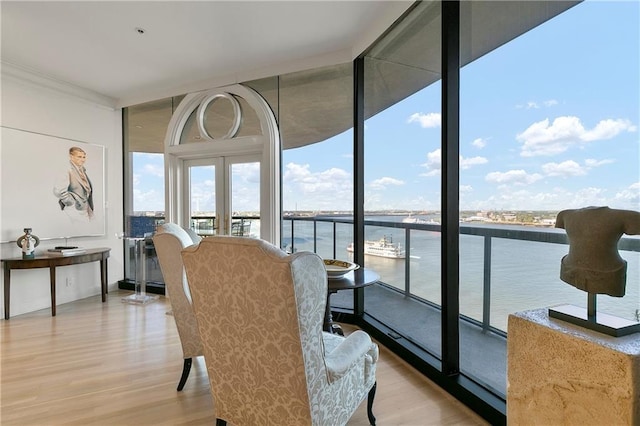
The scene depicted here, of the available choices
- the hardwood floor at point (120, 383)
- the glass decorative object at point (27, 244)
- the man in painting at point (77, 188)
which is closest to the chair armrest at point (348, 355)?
the hardwood floor at point (120, 383)

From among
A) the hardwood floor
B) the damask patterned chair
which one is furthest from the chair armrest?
the hardwood floor

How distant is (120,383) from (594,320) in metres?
2.78

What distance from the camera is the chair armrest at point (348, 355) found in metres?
1.51

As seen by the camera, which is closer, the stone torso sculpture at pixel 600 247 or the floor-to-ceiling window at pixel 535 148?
the stone torso sculpture at pixel 600 247

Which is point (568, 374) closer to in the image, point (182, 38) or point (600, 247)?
point (600, 247)

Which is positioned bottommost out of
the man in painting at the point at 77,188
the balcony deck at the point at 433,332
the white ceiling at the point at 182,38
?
the balcony deck at the point at 433,332

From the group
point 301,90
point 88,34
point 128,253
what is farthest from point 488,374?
point 128,253

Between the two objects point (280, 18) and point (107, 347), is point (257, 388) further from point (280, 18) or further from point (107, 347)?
point (280, 18)

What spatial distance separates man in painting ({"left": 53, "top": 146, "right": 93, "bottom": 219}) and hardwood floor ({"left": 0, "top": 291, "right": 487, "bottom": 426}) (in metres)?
1.57

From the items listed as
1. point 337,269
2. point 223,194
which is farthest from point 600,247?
point 223,194

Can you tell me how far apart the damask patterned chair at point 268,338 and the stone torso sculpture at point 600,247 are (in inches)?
36.6

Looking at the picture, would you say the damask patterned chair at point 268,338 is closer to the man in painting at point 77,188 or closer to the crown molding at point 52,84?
the man in painting at point 77,188

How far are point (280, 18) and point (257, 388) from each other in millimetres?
2864

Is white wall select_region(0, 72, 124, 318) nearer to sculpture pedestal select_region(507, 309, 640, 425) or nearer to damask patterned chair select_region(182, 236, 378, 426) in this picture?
damask patterned chair select_region(182, 236, 378, 426)
